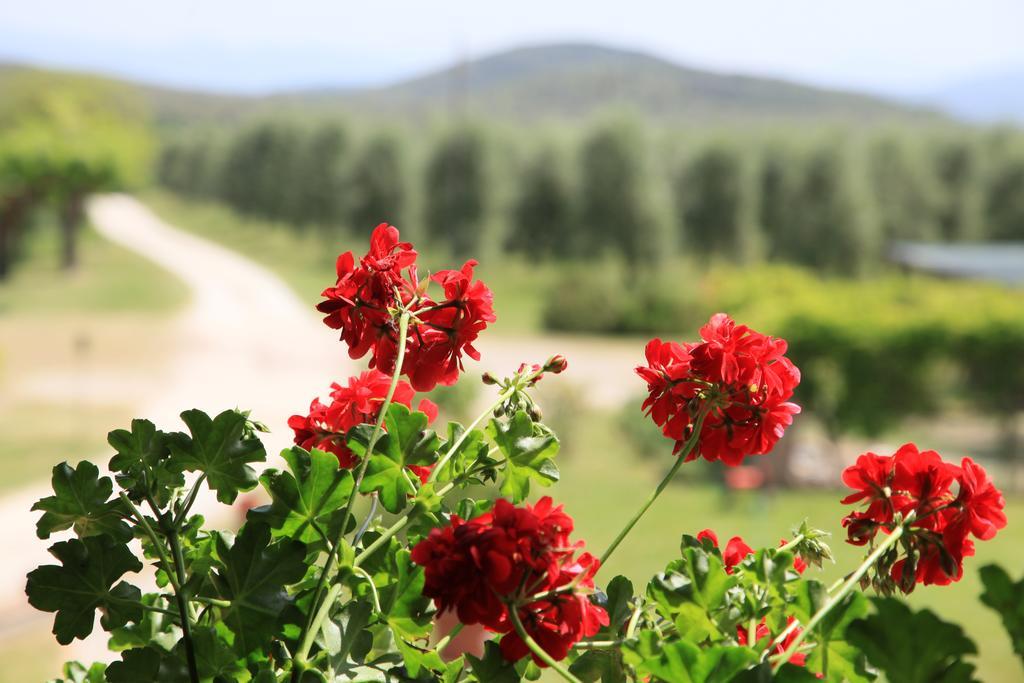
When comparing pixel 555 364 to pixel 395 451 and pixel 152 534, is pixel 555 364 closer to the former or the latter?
pixel 395 451

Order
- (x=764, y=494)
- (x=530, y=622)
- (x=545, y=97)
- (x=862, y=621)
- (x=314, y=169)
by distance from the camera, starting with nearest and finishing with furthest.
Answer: (x=862, y=621)
(x=530, y=622)
(x=764, y=494)
(x=314, y=169)
(x=545, y=97)

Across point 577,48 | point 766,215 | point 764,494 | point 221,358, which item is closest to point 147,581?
point 764,494

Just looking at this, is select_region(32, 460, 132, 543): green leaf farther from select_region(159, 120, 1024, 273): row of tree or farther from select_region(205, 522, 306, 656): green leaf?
select_region(159, 120, 1024, 273): row of tree

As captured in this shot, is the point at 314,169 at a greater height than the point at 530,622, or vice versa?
the point at 530,622

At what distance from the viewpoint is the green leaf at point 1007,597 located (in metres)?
0.48

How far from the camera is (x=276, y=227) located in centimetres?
3219

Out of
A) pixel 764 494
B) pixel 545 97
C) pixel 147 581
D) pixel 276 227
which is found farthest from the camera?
pixel 545 97

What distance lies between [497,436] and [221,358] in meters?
13.5

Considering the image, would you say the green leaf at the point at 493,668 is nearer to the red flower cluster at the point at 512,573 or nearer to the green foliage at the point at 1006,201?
the red flower cluster at the point at 512,573

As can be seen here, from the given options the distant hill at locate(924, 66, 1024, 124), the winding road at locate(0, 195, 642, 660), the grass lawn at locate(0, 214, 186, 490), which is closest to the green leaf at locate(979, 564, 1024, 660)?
the winding road at locate(0, 195, 642, 660)

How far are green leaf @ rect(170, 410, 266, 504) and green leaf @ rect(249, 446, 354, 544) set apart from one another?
0.10 ft

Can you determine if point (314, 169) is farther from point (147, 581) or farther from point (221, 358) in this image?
point (147, 581)

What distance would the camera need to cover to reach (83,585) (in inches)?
25.9

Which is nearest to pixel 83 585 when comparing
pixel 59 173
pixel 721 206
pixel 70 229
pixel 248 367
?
pixel 248 367
